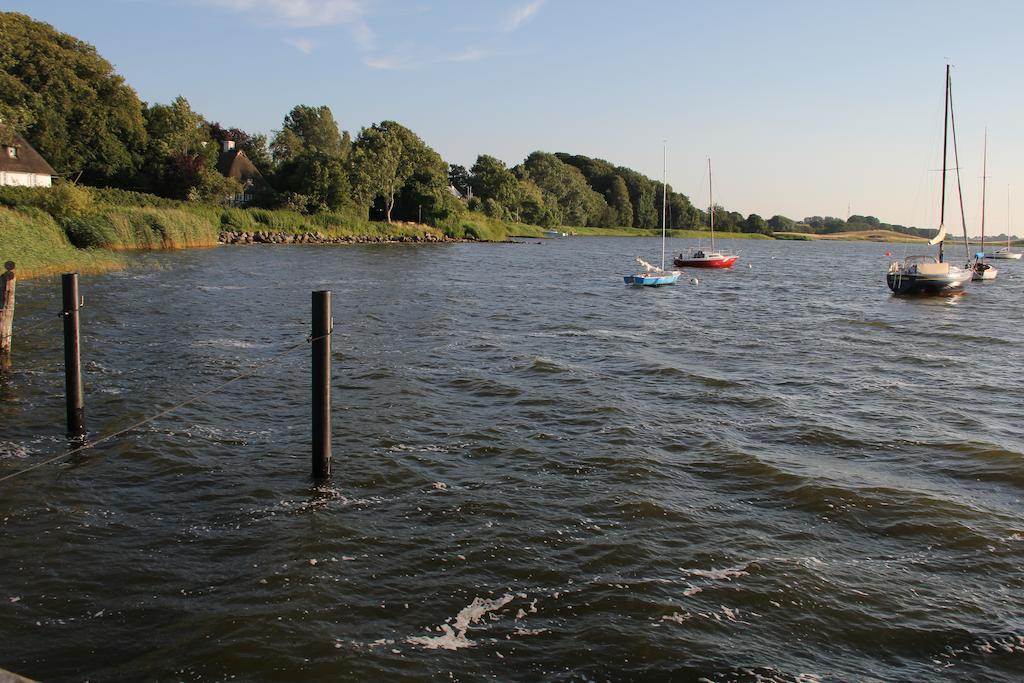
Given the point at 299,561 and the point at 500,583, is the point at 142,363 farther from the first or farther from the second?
the point at 500,583

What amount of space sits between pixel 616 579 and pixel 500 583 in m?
1.23

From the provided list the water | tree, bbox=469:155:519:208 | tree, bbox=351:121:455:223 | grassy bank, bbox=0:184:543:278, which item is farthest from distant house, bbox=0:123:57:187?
tree, bbox=469:155:519:208

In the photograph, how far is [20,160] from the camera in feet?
210

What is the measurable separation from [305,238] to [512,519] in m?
75.1

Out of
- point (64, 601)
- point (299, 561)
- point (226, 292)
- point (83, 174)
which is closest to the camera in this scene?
point (64, 601)

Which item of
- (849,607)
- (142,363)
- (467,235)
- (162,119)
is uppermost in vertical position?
(162,119)

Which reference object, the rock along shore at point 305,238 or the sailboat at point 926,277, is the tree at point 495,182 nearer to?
the rock along shore at point 305,238

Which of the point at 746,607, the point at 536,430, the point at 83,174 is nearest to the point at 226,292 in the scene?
the point at 536,430

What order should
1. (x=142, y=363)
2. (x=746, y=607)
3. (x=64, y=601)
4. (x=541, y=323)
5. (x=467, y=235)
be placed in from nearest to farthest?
1. (x=64, y=601)
2. (x=746, y=607)
3. (x=142, y=363)
4. (x=541, y=323)
5. (x=467, y=235)

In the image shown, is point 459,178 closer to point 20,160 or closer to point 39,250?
point 20,160

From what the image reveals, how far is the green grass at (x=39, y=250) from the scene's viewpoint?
30.8 metres

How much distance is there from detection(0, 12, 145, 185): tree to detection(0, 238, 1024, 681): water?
210 feet

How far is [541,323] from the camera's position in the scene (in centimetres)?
2909

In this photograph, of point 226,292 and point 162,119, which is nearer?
point 226,292
